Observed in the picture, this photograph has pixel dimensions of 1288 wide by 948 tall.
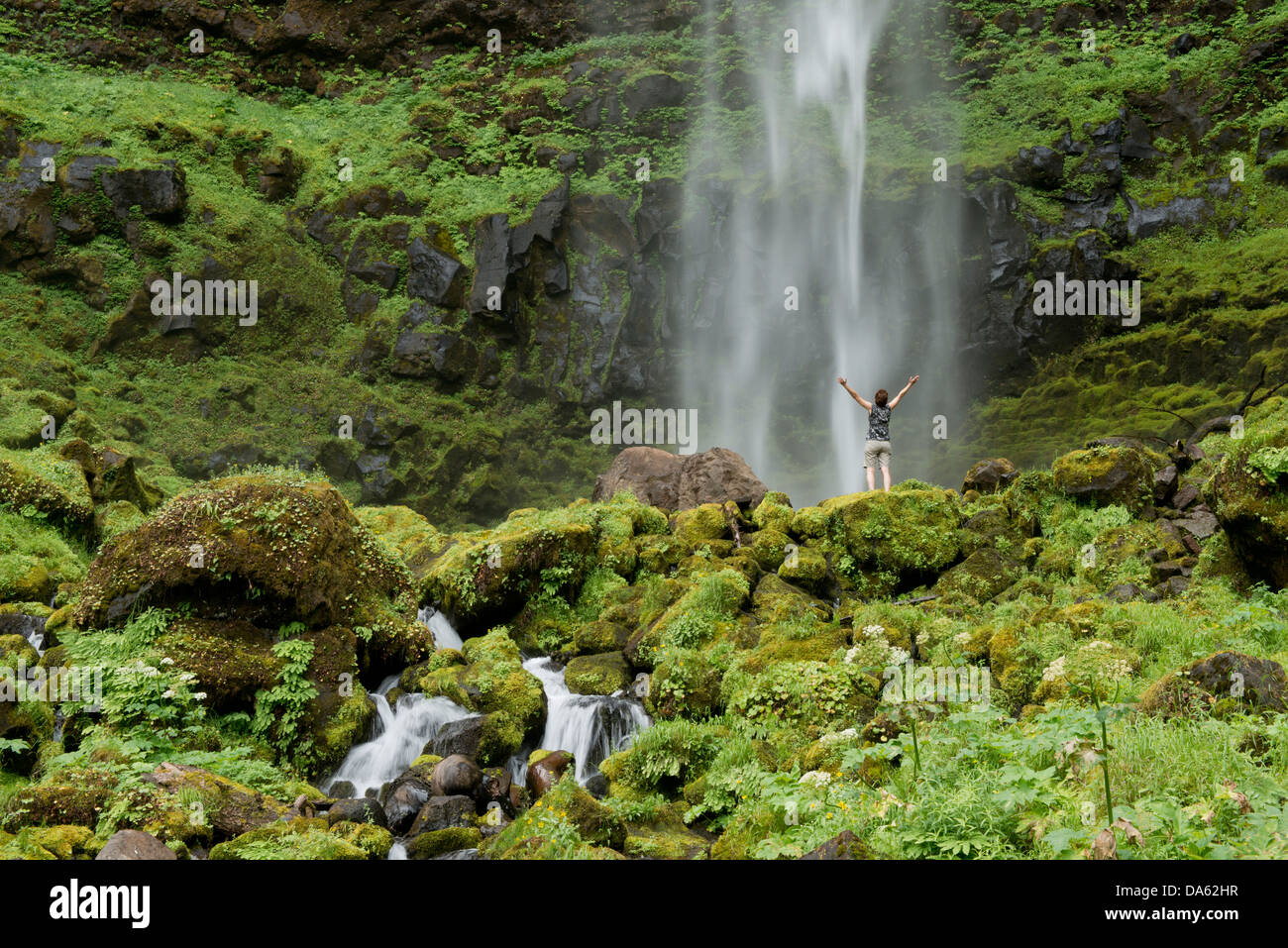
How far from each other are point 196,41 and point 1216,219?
122 feet

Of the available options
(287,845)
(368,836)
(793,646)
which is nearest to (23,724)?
(368,836)

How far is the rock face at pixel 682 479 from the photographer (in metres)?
16.9

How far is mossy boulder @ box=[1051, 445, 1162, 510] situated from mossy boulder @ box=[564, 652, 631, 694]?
284 inches

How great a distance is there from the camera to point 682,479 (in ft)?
57.8

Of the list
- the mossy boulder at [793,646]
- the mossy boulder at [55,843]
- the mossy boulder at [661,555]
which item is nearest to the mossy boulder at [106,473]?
the mossy boulder at [661,555]

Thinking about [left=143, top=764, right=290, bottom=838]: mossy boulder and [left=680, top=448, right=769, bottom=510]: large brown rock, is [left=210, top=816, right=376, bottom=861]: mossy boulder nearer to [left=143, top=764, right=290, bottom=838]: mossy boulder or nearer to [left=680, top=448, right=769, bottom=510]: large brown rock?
[left=143, top=764, right=290, bottom=838]: mossy boulder

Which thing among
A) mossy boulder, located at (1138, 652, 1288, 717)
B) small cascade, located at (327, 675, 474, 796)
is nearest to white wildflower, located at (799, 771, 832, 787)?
mossy boulder, located at (1138, 652, 1288, 717)

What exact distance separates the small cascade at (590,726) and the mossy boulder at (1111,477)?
7.44 meters

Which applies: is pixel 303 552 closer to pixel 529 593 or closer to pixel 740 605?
pixel 529 593

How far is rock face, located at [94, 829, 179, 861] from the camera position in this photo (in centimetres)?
474

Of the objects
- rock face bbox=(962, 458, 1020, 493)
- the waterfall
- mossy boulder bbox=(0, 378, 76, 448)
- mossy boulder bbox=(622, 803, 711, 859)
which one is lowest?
mossy boulder bbox=(622, 803, 711, 859)

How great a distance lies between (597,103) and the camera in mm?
32906

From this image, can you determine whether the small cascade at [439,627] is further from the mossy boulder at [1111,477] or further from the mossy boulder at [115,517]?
the mossy boulder at [1111,477]
